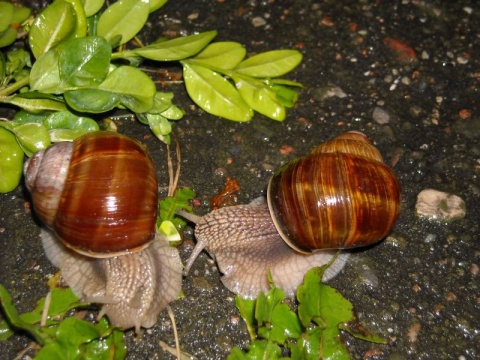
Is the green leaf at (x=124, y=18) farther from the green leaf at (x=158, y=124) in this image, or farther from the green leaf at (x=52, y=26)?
the green leaf at (x=158, y=124)

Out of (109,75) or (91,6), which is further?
(91,6)

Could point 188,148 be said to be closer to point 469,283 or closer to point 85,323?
point 85,323

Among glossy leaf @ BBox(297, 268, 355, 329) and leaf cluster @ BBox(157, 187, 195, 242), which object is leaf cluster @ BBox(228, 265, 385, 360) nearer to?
glossy leaf @ BBox(297, 268, 355, 329)

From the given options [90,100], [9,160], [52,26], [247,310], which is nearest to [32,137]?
[9,160]

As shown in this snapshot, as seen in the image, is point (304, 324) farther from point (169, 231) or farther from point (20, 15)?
point (20, 15)

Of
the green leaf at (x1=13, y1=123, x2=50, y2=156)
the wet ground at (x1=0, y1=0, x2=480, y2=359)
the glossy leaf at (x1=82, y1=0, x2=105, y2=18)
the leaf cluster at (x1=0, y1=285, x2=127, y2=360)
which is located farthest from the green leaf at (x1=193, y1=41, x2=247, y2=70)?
the leaf cluster at (x1=0, y1=285, x2=127, y2=360)
